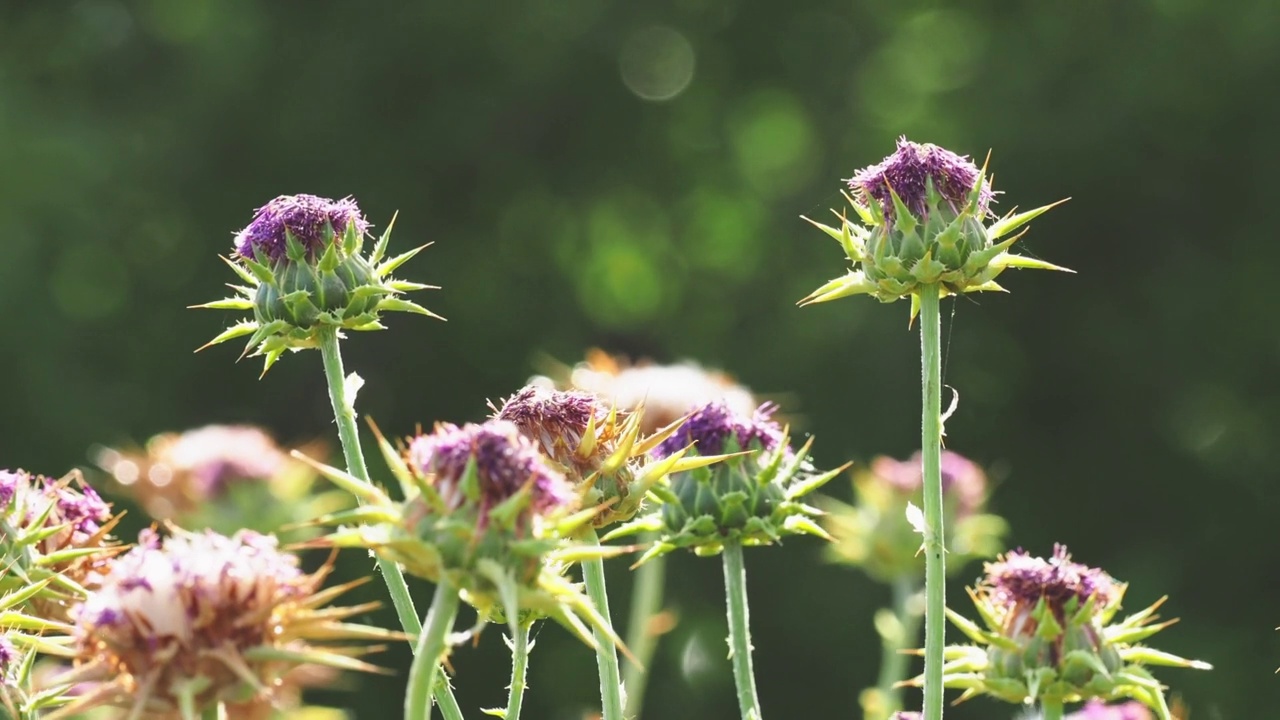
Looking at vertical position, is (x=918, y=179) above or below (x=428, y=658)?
above

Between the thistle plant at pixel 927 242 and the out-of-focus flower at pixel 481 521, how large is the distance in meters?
Answer: 0.98

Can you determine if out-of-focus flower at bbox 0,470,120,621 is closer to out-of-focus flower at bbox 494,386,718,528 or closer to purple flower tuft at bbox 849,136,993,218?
out-of-focus flower at bbox 494,386,718,528

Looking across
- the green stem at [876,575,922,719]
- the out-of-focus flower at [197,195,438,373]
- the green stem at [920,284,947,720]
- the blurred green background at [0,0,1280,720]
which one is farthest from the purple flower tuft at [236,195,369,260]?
the blurred green background at [0,0,1280,720]

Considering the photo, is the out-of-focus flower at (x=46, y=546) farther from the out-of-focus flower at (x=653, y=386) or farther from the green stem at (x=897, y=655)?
the out-of-focus flower at (x=653, y=386)

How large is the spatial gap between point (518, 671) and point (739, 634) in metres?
0.61

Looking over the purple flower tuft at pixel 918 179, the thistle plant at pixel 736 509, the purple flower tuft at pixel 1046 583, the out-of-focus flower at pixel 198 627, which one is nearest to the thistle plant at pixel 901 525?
the thistle plant at pixel 736 509

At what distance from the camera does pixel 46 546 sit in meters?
3.66

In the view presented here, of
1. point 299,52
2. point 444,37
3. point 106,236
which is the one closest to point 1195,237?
point 444,37

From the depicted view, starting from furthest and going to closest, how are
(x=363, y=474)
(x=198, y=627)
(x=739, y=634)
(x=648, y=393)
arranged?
(x=648, y=393) → (x=739, y=634) → (x=363, y=474) → (x=198, y=627)

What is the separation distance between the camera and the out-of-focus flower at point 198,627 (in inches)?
106

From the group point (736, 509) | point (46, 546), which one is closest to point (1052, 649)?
point (736, 509)

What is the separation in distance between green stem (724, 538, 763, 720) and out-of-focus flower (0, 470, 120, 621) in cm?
132

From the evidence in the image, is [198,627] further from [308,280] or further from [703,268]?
[703,268]

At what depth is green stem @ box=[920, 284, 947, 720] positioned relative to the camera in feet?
10.8
